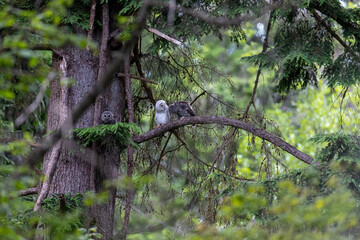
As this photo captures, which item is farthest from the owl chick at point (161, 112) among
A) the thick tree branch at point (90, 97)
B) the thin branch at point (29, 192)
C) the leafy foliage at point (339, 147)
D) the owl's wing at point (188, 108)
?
the thick tree branch at point (90, 97)

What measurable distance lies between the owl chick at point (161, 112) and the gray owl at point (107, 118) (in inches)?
48.2

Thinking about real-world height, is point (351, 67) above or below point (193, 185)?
above

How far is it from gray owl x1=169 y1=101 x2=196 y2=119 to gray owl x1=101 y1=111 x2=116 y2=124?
4.93ft

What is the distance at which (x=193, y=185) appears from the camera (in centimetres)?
676

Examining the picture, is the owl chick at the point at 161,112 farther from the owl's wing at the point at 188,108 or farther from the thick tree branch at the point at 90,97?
the thick tree branch at the point at 90,97

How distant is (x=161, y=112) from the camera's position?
7062 millimetres

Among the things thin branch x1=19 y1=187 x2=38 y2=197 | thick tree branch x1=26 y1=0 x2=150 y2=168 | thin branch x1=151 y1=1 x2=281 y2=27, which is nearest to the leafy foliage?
thin branch x1=151 y1=1 x2=281 y2=27

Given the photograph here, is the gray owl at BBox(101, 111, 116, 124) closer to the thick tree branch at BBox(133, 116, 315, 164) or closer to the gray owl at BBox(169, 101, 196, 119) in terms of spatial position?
the thick tree branch at BBox(133, 116, 315, 164)

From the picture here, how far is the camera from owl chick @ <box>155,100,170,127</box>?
692 cm

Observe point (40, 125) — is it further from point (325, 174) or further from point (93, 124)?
point (325, 174)

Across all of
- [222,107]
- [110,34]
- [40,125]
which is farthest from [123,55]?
[40,125]

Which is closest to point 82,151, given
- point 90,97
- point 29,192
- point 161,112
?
point 29,192

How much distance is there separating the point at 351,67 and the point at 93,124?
311 cm

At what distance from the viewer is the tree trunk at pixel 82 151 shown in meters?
5.44
